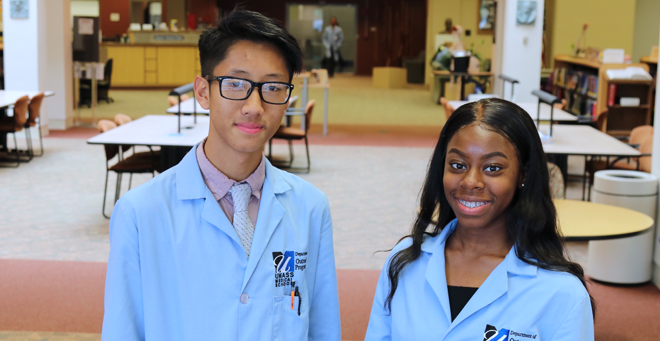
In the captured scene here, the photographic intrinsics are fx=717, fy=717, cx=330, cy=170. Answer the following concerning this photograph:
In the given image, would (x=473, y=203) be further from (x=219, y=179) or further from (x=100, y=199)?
(x=100, y=199)

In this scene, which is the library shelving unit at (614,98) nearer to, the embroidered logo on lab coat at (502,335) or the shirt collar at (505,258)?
the shirt collar at (505,258)

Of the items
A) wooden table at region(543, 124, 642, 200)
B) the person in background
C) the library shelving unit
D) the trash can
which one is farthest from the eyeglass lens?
the person in background

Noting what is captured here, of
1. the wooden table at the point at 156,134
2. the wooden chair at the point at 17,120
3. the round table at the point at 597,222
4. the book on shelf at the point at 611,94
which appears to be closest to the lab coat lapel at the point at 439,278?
the round table at the point at 597,222

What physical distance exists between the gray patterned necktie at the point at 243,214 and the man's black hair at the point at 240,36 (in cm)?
26

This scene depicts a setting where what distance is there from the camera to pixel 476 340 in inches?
60.1

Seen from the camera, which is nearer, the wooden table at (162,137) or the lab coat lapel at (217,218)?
the lab coat lapel at (217,218)

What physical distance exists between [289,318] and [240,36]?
615mm

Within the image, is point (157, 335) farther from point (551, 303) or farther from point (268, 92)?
point (551, 303)

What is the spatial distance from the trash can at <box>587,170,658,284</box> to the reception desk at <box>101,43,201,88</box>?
1483 centimetres

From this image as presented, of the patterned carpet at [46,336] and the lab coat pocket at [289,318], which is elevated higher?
the lab coat pocket at [289,318]

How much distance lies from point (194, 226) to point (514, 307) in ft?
2.30

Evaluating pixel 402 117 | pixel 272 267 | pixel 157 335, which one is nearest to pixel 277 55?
pixel 272 267

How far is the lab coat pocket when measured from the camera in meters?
1.53

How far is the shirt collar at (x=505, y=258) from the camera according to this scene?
1556mm
